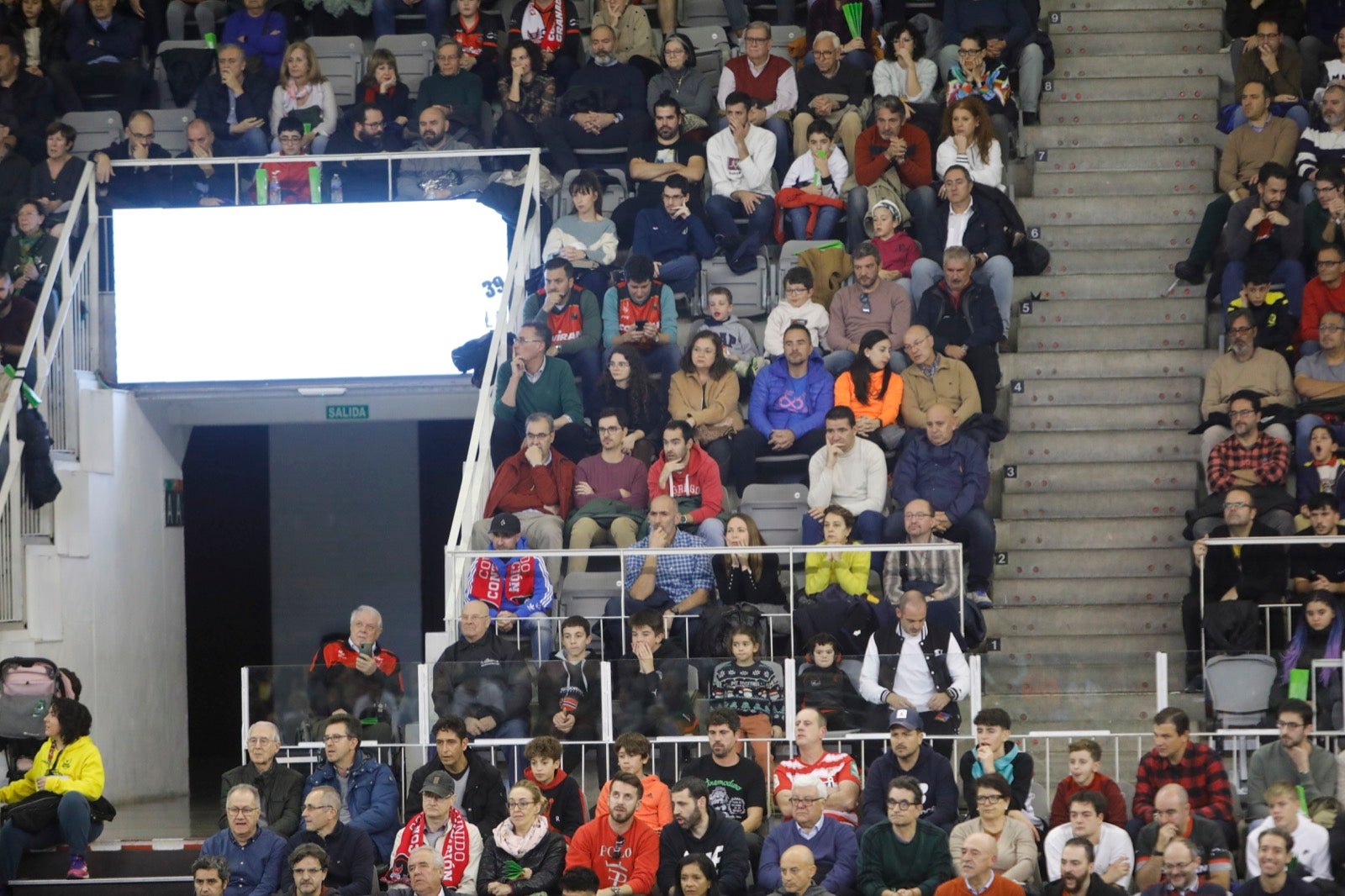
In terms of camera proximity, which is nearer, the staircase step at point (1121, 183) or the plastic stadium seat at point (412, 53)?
the staircase step at point (1121, 183)

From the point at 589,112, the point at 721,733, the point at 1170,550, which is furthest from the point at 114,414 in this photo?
the point at 1170,550

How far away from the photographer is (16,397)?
1220cm

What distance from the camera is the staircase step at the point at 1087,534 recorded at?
1223 cm

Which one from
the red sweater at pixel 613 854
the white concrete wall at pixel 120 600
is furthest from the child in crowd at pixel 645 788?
the white concrete wall at pixel 120 600

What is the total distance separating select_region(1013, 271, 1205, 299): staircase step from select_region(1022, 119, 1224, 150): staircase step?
3.89 ft

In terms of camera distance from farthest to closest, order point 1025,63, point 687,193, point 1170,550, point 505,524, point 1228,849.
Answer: point 1025,63
point 687,193
point 1170,550
point 505,524
point 1228,849

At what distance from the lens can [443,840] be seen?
31.5 feet

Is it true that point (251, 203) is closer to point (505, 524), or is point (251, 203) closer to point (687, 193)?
point (687, 193)

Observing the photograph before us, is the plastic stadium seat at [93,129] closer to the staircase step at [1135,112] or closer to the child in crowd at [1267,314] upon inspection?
the staircase step at [1135,112]

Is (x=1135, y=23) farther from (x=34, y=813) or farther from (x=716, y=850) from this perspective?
(x=34, y=813)

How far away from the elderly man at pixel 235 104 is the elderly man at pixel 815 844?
7.01m

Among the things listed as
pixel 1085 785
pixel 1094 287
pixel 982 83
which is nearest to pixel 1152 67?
pixel 982 83

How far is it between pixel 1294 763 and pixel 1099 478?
10.6 ft

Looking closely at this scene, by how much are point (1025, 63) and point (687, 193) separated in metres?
2.57
